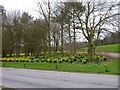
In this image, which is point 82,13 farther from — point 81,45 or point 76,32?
point 81,45

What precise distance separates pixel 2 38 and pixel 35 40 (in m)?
6.93

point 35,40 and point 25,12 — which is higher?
point 25,12

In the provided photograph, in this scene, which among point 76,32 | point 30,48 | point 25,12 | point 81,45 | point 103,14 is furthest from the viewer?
point 25,12

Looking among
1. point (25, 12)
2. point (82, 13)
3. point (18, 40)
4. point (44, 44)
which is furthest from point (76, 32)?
point (25, 12)

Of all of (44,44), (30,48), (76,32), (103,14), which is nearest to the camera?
(103,14)

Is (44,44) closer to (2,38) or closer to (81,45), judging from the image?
(2,38)

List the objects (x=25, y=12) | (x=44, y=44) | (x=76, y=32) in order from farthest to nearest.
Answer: (x=25, y=12), (x=44, y=44), (x=76, y=32)

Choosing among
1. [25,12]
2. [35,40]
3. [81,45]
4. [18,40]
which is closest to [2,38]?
[18,40]

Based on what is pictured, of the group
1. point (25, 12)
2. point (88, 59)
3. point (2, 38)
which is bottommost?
point (88, 59)

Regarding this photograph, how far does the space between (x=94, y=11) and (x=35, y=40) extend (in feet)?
81.3

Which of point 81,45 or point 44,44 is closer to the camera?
point 81,45

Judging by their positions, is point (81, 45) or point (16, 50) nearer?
point (81, 45)

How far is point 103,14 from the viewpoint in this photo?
112ft

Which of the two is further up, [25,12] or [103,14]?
[25,12]
